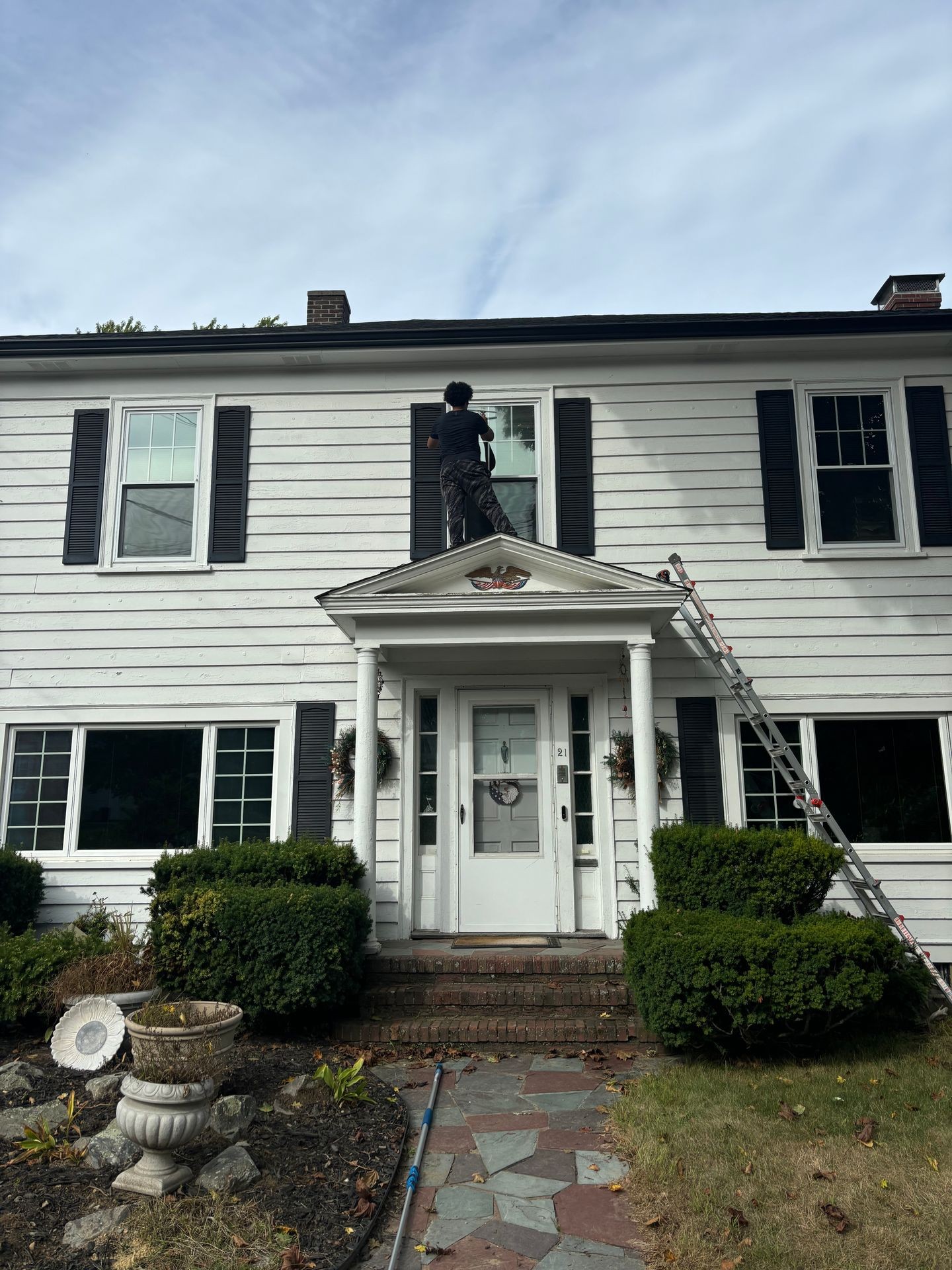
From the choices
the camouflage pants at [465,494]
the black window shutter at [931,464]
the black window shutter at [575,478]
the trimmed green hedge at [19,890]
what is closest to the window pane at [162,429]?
the camouflage pants at [465,494]

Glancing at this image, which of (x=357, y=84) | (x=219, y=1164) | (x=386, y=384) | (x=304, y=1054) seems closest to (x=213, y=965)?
(x=304, y=1054)

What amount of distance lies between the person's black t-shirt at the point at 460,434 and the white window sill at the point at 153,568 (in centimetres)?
255

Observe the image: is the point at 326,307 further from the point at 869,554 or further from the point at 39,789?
the point at 869,554

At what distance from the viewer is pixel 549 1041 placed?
6.38m

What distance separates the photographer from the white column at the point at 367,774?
24.8 feet

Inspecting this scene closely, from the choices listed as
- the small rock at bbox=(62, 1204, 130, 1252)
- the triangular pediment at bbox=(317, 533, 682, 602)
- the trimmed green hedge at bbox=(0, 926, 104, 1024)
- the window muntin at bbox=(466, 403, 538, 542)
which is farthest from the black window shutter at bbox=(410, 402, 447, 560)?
the small rock at bbox=(62, 1204, 130, 1252)

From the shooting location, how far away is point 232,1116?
466 cm

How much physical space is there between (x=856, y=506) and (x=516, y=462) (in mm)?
3281

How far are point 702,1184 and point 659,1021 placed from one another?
5.13 ft

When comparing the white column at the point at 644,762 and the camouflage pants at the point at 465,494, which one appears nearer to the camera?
the white column at the point at 644,762

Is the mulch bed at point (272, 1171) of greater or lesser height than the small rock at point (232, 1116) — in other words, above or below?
below

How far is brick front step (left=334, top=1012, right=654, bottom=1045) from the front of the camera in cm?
637

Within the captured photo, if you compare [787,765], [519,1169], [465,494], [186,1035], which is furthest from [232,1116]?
[787,765]

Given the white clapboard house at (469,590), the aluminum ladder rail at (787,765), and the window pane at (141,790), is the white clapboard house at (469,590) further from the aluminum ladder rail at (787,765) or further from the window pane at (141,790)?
the aluminum ladder rail at (787,765)
